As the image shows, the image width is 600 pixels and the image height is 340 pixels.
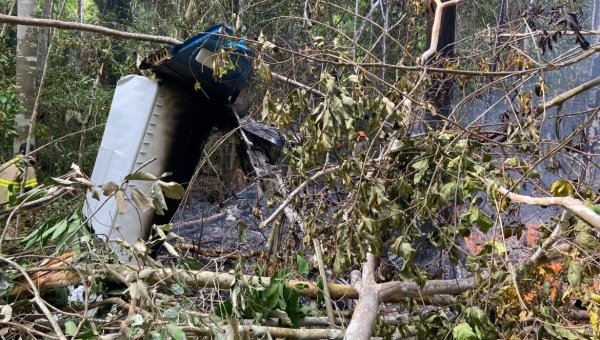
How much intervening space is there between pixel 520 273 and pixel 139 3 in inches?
435

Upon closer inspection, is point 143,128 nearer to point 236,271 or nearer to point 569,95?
point 236,271

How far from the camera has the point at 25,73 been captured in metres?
5.49

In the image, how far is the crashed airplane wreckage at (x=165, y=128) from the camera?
3.80 meters

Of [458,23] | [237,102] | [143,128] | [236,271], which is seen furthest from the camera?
[458,23]

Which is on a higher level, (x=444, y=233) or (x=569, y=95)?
(x=569, y=95)

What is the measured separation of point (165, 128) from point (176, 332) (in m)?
2.33

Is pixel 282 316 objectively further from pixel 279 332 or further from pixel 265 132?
pixel 265 132

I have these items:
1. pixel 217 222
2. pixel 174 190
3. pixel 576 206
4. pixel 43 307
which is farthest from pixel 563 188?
pixel 217 222

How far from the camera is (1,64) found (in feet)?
21.3

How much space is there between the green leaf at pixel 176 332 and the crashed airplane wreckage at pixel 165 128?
196 cm

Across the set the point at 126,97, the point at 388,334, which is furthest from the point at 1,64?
the point at 388,334

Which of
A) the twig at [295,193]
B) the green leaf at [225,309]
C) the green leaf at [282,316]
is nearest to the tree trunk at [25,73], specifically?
the twig at [295,193]

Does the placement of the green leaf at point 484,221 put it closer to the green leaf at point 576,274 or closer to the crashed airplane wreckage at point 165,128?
the green leaf at point 576,274

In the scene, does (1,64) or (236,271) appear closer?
(236,271)
